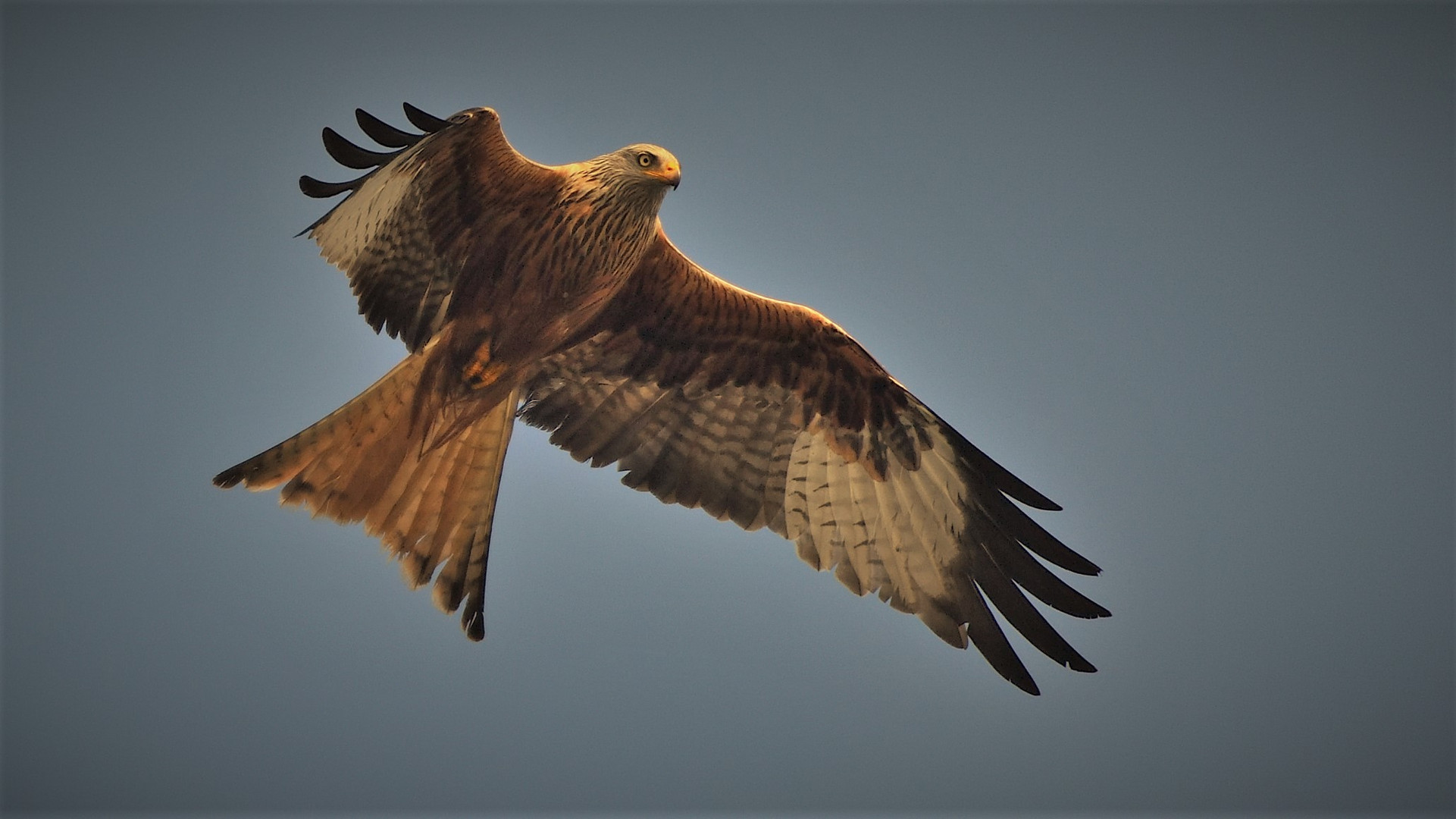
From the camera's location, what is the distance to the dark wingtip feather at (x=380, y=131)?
4523mm

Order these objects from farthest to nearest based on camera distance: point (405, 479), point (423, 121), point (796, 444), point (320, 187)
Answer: point (796, 444) < point (405, 479) < point (320, 187) < point (423, 121)

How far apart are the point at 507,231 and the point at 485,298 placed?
0.33m

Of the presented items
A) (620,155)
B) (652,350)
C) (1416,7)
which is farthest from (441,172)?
(1416,7)

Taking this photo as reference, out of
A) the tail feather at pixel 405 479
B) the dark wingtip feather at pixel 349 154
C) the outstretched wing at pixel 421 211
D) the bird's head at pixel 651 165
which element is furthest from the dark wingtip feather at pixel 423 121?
the tail feather at pixel 405 479

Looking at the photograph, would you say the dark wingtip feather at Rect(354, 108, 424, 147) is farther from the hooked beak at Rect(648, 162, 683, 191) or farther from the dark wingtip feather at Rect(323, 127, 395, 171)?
the hooked beak at Rect(648, 162, 683, 191)

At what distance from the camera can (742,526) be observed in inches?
239

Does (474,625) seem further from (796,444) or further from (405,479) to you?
(796,444)

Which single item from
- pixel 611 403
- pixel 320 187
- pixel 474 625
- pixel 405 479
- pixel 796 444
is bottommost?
pixel 474 625

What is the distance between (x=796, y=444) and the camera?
6113 mm

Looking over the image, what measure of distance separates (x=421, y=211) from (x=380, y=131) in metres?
0.69

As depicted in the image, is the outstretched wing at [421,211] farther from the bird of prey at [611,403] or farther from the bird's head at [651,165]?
the bird's head at [651,165]

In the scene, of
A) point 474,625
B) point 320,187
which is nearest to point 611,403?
point 474,625

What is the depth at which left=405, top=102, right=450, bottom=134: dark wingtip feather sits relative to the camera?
442 centimetres

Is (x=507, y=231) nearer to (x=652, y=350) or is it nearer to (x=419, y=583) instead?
(x=652, y=350)
